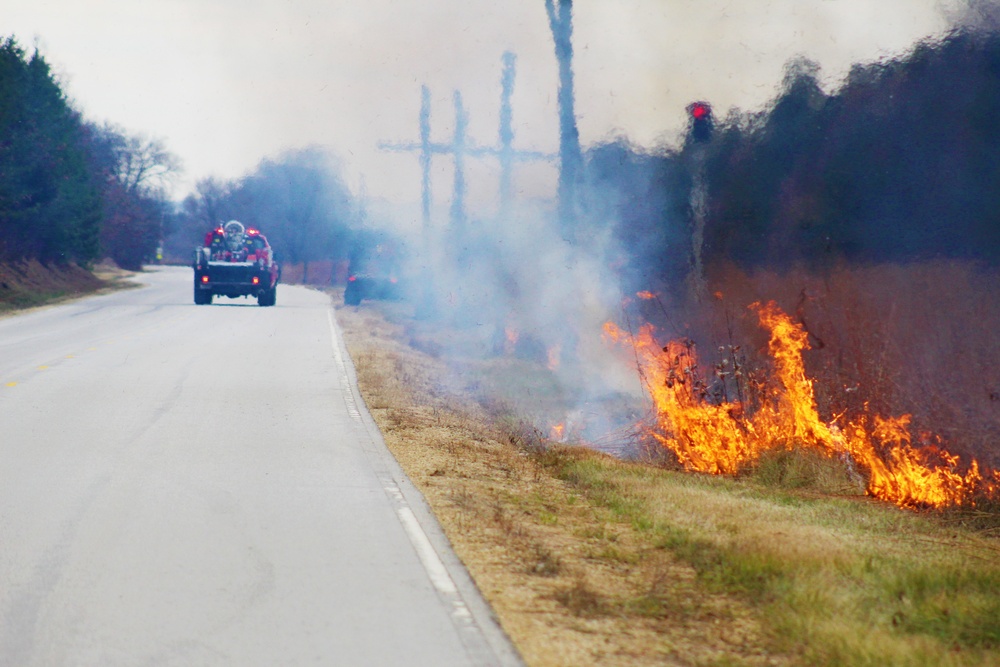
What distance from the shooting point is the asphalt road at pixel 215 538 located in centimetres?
532

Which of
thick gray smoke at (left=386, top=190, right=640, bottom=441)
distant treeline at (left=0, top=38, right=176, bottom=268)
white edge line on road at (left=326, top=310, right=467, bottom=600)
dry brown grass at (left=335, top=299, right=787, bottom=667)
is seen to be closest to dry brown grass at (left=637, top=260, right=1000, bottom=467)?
thick gray smoke at (left=386, top=190, right=640, bottom=441)

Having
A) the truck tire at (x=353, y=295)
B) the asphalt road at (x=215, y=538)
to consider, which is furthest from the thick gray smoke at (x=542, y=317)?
the truck tire at (x=353, y=295)

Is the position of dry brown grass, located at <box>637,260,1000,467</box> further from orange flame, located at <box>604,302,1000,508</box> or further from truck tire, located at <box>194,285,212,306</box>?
truck tire, located at <box>194,285,212,306</box>

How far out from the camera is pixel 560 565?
22.7ft

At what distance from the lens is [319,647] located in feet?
17.1

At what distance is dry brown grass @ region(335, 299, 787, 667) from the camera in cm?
541

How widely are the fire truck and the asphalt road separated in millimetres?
23562

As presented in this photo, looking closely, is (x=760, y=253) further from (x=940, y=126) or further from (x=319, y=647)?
(x=319, y=647)

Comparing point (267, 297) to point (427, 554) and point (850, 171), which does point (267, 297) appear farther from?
point (427, 554)

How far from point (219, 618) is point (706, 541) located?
10.9ft

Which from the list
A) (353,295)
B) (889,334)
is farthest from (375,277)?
(889,334)

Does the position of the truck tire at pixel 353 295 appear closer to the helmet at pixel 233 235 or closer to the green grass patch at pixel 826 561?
the helmet at pixel 233 235

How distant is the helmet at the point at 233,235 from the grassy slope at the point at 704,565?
29.6 meters

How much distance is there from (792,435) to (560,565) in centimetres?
574
